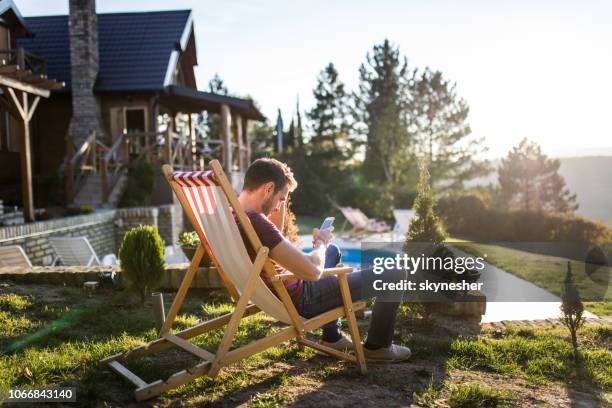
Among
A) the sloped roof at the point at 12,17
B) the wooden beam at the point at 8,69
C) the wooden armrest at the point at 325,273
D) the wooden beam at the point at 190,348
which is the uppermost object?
the sloped roof at the point at 12,17

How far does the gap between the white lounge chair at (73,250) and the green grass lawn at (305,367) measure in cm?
364

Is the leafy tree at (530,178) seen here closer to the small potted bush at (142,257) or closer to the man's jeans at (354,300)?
the small potted bush at (142,257)

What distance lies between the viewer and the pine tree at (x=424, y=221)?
15.4ft

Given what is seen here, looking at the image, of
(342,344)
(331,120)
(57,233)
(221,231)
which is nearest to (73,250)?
(57,233)

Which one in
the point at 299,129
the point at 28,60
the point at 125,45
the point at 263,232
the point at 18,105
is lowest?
the point at 263,232

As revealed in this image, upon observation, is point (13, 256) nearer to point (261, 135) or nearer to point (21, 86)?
point (21, 86)

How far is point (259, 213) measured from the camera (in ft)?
9.73

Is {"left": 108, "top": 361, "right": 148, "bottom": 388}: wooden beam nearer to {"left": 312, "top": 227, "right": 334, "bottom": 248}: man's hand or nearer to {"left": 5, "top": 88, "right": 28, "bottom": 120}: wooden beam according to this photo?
{"left": 312, "top": 227, "right": 334, "bottom": 248}: man's hand

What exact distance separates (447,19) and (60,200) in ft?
36.2

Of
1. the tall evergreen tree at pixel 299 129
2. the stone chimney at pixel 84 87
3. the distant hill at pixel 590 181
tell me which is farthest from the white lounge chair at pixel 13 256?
the distant hill at pixel 590 181

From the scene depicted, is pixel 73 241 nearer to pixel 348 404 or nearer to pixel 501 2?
pixel 348 404

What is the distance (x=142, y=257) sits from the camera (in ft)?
15.0

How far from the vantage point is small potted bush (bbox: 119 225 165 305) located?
458cm

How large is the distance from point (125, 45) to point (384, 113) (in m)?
18.6
